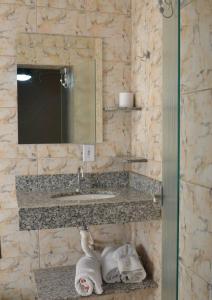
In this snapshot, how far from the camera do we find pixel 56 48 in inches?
95.2

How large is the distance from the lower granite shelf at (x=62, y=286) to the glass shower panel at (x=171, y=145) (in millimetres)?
897

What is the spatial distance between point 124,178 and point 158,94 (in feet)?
2.44

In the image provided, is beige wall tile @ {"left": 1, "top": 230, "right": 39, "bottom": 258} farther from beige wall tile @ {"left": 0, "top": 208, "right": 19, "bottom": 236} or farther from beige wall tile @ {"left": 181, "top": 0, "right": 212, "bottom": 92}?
beige wall tile @ {"left": 181, "top": 0, "right": 212, "bottom": 92}

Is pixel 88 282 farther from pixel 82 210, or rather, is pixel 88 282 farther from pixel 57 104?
pixel 57 104

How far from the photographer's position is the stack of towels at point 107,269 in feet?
6.75

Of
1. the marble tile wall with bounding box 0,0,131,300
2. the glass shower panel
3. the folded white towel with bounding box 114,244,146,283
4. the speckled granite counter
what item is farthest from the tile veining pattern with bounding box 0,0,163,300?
the glass shower panel

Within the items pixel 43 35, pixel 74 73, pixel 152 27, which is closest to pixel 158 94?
pixel 152 27

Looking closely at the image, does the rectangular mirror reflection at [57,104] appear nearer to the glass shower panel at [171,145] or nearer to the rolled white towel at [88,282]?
the rolled white towel at [88,282]

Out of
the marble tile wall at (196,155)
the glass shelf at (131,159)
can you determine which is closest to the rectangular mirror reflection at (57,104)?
the glass shelf at (131,159)

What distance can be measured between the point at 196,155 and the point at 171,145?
101 millimetres

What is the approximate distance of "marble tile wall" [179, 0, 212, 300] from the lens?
3.70 ft

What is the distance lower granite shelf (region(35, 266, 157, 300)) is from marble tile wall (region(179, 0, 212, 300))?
3.43ft

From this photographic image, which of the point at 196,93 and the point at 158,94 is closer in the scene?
the point at 196,93

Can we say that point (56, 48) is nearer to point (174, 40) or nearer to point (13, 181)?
point (13, 181)
